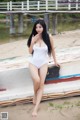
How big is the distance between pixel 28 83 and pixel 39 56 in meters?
0.98

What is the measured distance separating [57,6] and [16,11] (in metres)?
3.46

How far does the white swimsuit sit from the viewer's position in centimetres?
570

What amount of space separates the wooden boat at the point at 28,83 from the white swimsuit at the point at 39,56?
0.79 m

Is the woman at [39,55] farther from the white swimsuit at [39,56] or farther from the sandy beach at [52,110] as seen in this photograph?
the sandy beach at [52,110]

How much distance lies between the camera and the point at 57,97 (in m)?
6.39

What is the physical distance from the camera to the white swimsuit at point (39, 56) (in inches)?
225

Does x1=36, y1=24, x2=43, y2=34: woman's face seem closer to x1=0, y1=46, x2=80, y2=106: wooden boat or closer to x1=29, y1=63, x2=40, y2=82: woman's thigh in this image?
x1=29, y1=63, x2=40, y2=82: woman's thigh

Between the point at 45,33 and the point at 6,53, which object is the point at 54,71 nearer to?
the point at 45,33

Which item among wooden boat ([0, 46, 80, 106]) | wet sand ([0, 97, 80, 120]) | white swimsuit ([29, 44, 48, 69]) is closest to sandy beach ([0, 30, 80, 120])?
wet sand ([0, 97, 80, 120])

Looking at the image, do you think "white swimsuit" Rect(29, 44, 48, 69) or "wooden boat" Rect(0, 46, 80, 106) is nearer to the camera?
"white swimsuit" Rect(29, 44, 48, 69)

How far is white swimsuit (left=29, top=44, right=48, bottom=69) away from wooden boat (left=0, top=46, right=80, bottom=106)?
2.60ft

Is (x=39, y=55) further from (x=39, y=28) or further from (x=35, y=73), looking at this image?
(x=39, y=28)

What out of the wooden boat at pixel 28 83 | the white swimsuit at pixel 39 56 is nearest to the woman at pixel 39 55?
the white swimsuit at pixel 39 56

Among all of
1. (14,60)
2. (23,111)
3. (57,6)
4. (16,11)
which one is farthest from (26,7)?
(23,111)
